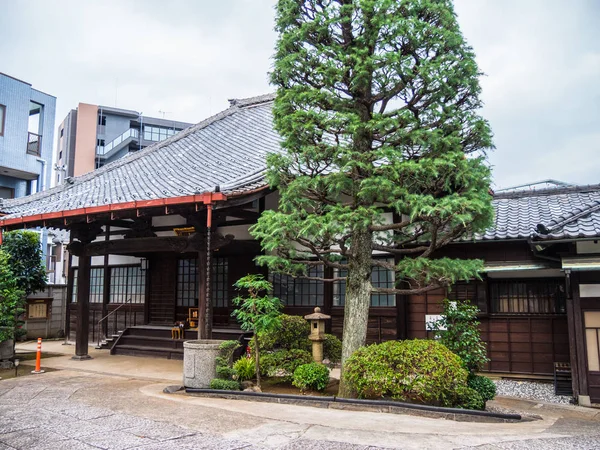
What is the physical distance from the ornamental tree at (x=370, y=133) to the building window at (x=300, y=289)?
13.4 feet

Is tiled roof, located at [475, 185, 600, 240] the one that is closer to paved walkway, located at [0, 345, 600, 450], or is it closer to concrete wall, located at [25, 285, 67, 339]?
paved walkway, located at [0, 345, 600, 450]

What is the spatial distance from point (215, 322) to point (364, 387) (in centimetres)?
764

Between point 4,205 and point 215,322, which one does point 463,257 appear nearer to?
point 215,322

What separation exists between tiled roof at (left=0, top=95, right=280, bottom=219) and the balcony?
31.9 feet

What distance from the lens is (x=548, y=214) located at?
11.2 meters

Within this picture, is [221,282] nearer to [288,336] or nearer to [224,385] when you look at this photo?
[288,336]

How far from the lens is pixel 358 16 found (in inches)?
321

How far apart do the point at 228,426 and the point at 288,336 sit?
143 inches

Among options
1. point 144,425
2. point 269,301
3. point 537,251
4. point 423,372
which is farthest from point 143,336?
point 537,251

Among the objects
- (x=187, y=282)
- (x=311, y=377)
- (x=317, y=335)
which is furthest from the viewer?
(x=187, y=282)

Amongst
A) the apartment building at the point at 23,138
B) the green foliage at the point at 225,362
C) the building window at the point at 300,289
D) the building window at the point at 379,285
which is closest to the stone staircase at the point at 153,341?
the building window at the point at 300,289

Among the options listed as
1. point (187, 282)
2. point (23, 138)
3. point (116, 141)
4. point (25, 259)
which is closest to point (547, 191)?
point (187, 282)

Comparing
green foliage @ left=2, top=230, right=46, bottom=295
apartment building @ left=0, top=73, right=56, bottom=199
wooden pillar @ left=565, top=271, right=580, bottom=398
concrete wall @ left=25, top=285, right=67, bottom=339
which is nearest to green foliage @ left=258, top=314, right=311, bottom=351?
wooden pillar @ left=565, top=271, right=580, bottom=398

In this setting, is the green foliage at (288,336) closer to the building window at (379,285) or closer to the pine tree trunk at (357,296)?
the pine tree trunk at (357,296)
